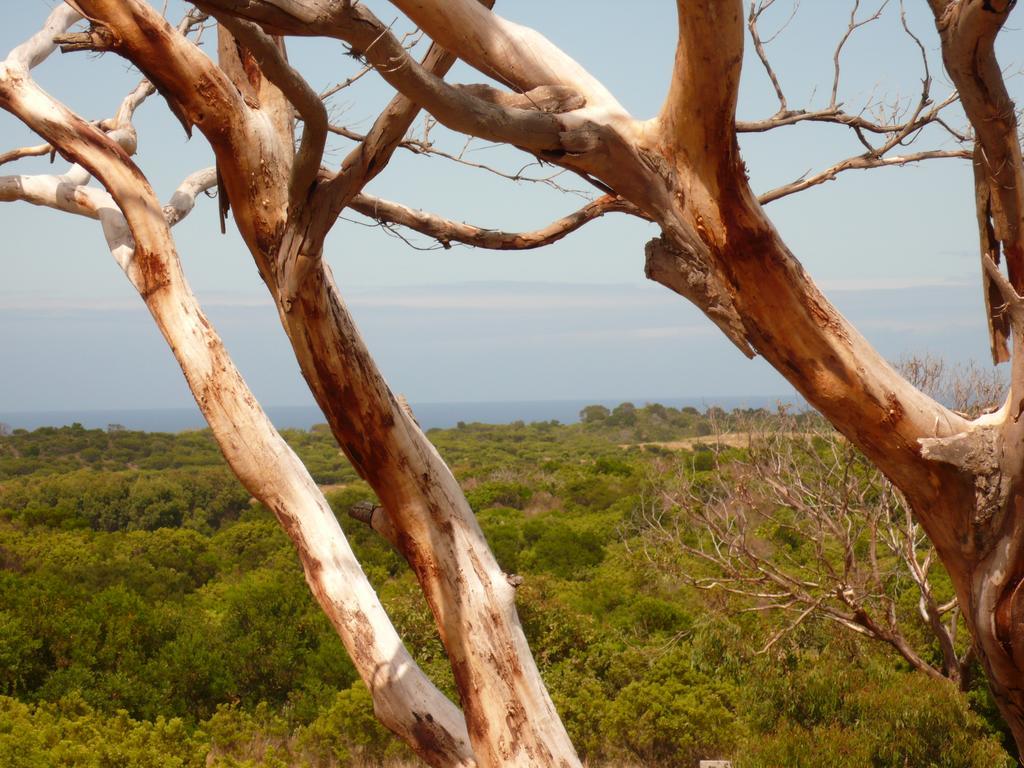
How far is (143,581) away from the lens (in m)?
13.4

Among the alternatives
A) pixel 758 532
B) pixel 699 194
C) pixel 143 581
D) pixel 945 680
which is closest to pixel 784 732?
pixel 945 680

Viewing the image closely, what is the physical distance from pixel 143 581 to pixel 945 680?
10178 millimetres

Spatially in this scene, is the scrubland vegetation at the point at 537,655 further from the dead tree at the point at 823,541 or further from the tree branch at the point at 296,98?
the tree branch at the point at 296,98

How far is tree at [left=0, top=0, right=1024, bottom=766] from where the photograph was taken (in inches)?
86.8

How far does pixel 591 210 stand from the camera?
11.2 feet

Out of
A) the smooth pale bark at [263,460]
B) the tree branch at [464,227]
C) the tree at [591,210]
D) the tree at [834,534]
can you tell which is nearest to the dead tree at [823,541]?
the tree at [834,534]

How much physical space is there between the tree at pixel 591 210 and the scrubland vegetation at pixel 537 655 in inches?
119

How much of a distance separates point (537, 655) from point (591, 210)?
24.4 feet

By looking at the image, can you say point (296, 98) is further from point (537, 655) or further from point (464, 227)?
point (537, 655)

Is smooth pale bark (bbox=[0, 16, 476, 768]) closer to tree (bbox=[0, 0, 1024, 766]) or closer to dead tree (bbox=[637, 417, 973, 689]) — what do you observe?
tree (bbox=[0, 0, 1024, 766])

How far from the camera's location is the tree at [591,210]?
Result: 86.8 inches

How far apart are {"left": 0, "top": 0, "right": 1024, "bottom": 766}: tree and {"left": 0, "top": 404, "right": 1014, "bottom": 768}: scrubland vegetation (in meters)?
3.03

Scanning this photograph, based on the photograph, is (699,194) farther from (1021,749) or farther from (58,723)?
(58,723)

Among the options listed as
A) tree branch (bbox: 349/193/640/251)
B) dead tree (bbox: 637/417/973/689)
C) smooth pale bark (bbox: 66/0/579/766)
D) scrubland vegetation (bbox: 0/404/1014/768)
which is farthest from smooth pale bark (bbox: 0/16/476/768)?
dead tree (bbox: 637/417/973/689)
